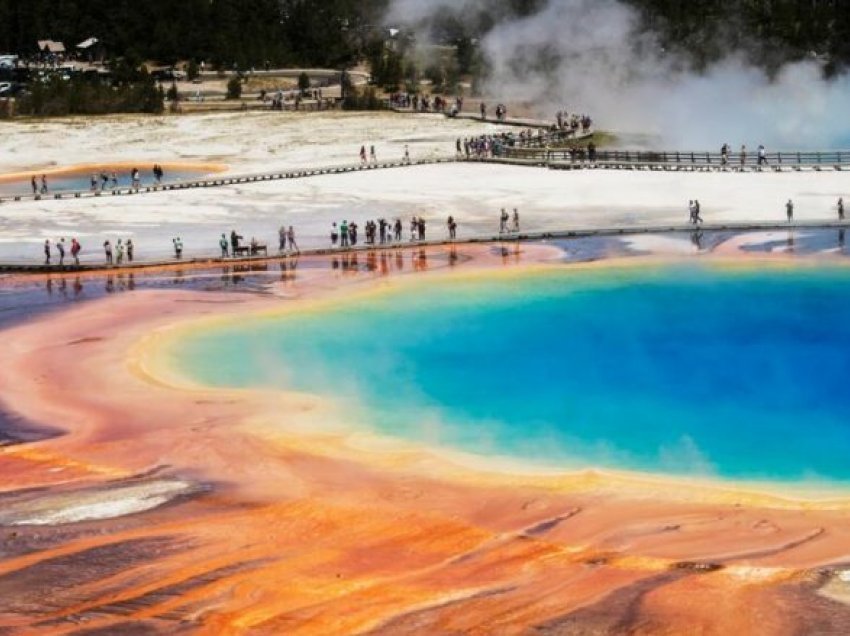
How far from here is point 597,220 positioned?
4019 cm

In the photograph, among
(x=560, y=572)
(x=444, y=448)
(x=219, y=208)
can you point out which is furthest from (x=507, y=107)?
(x=560, y=572)

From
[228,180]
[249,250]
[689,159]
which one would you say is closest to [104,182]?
[228,180]

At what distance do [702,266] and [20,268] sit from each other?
51.3 feet

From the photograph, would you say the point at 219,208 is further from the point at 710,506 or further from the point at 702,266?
the point at 710,506

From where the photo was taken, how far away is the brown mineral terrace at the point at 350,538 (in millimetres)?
15711

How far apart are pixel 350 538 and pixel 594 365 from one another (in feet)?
29.1

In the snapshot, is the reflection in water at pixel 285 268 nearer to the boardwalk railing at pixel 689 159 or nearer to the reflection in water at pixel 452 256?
the reflection in water at pixel 452 256

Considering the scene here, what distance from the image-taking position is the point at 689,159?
48531 mm

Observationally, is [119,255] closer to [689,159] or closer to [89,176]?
[89,176]

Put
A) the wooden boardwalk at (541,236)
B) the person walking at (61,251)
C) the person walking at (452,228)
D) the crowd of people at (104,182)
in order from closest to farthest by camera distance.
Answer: the person walking at (61,251) → the wooden boardwalk at (541,236) → the person walking at (452,228) → the crowd of people at (104,182)

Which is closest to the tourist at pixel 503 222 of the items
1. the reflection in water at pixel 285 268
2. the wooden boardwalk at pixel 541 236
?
the wooden boardwalk at pixel 541 236

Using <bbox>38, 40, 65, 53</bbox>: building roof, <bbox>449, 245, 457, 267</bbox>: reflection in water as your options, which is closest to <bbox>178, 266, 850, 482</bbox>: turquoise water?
<bbox>449, 245, 457, 267</bbox>: reflection in water

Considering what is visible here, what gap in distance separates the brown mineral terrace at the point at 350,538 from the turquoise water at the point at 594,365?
1.15 meters

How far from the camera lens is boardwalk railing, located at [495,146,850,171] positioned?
155ft
